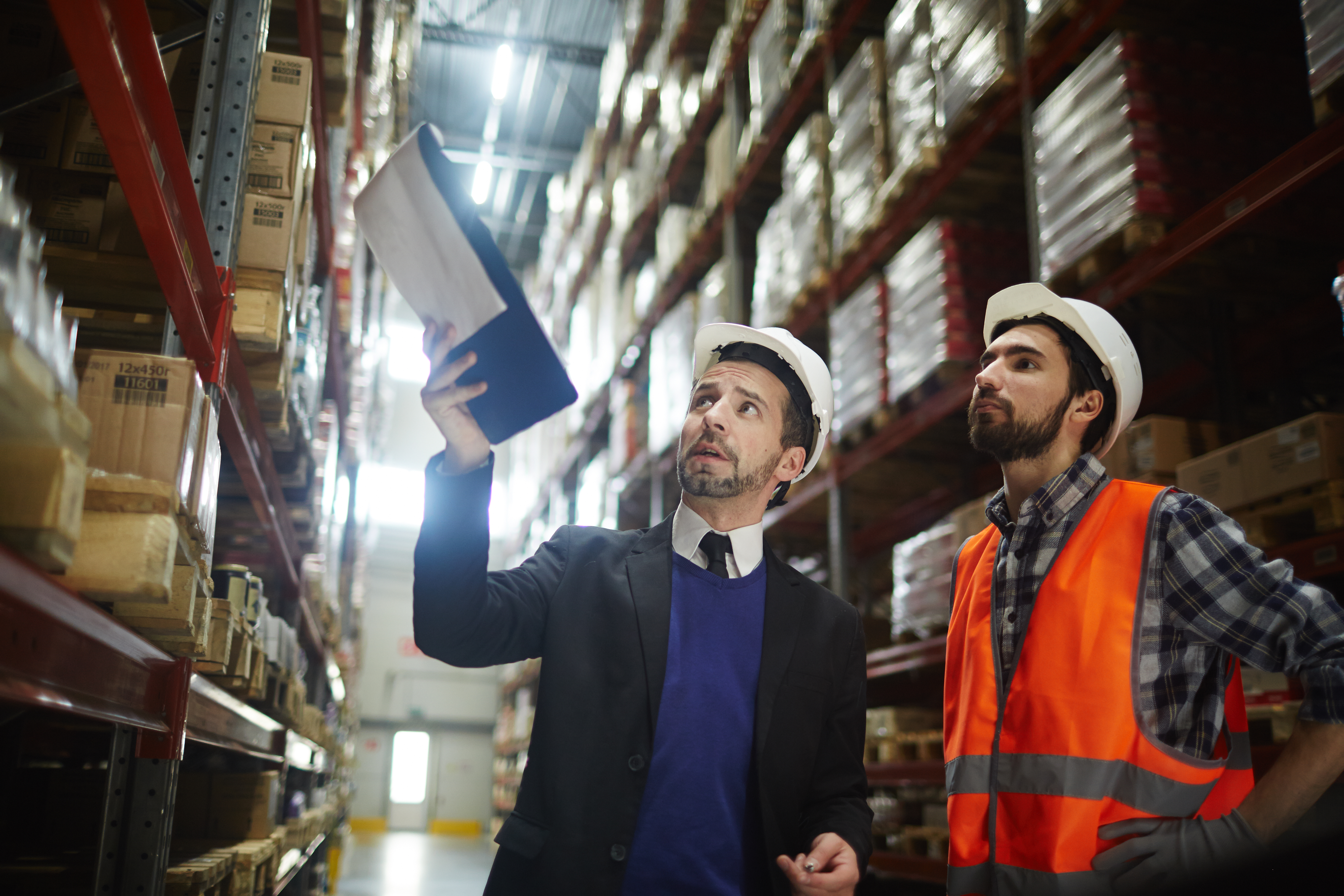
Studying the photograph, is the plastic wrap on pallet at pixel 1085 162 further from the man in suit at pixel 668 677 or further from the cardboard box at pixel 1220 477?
the man in suit at pixel 668 677

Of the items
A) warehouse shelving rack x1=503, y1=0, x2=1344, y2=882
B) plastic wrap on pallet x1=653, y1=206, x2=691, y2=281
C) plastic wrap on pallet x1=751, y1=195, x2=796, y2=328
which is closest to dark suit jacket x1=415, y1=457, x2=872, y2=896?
warehouse shelving rack x1=503, y1=0, x2=1344, y2=882

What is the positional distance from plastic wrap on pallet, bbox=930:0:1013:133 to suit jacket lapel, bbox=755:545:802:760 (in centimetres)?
361

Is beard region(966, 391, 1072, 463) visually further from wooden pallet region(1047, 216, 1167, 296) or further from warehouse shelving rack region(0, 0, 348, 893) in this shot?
warehouse shelving rack region(0, 0, 348, 893)

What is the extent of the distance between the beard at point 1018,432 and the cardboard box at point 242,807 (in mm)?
4024

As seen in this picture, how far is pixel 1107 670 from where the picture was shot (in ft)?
7.37

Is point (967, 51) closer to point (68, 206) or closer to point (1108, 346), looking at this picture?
point (1108, 346)

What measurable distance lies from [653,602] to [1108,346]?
4.76 feet

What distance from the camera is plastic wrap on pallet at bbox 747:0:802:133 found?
7.79 m

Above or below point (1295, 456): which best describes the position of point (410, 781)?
below

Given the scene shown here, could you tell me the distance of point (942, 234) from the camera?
5.41m

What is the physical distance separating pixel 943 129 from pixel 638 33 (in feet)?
24.8

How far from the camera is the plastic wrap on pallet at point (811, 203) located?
22.6 feet

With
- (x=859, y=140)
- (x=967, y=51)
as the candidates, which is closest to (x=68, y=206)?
(x=967, y=51)

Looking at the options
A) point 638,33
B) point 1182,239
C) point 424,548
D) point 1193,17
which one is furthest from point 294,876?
point 638,33
